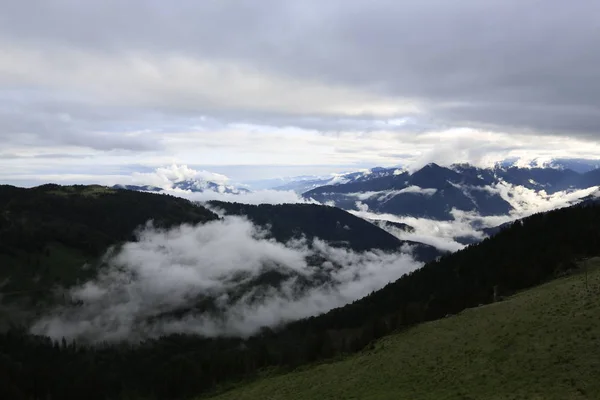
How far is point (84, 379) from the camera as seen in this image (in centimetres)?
18425

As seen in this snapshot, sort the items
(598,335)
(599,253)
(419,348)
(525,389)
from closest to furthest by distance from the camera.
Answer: (525,389) < (598,335) < (419,348) < (599,253)

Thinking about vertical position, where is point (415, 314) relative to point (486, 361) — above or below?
below

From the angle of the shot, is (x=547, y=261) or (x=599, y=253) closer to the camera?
(x=599, y=253)

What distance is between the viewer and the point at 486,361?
53.5m

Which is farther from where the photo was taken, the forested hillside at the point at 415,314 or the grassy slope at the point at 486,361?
the forested hillside at the point at 415,314

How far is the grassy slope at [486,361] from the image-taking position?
4453cm

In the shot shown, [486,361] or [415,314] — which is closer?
[486,361]

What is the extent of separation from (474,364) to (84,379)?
610ft

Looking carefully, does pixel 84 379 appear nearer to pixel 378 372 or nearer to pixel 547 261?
pixel 378 372

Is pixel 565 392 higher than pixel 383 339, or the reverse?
pixel 565 392

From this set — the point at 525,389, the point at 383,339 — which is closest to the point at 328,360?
the point at 383,339

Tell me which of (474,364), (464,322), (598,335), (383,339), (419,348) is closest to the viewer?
(598,335)

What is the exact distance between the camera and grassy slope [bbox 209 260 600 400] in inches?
1753

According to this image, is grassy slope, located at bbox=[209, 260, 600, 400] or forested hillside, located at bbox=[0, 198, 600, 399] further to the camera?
forested hillside, located at bbox=[0, 198, 600, 399]
